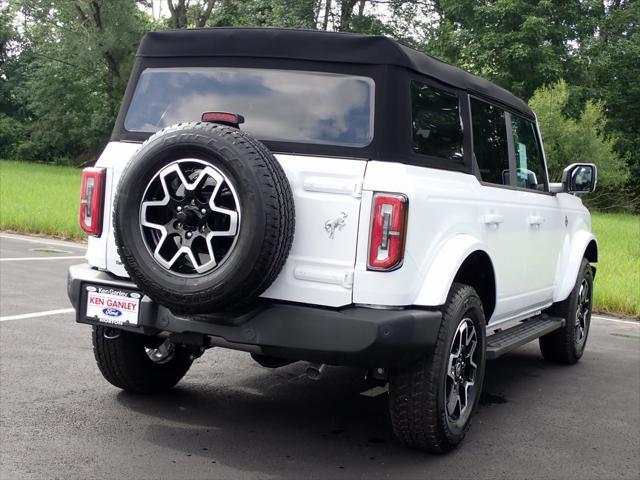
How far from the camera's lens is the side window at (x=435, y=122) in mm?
4133

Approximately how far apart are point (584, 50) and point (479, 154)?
43543 mm

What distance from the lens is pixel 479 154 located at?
485 centimetres

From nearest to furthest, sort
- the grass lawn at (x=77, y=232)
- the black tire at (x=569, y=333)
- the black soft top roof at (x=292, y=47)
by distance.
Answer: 1. the black soft top roof at (x=292, y=47)
2. the black tire at (x=569, y=333)
3. the grass lawn at (x=77, y=232)

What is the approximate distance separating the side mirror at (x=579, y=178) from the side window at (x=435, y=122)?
195 cm

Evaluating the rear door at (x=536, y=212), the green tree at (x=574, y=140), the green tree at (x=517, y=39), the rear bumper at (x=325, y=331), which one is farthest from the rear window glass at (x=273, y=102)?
the green tree at (x=517, y=39)

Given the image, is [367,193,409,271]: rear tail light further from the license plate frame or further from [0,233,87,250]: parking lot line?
[0,233,87,250]: parking lot line

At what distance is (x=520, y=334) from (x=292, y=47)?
96.9 inches

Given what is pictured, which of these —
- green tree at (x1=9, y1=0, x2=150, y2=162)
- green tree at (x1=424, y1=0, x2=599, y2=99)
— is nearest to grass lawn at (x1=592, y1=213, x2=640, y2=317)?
green tree at (x1=424, y1=0, x2=599, y2=99)

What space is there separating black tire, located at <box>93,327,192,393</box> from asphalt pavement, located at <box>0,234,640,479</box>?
0.09 m

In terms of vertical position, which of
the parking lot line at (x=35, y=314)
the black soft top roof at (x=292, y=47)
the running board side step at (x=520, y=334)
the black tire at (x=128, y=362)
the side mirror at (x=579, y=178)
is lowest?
the parking lot line at (x=35, y=314)

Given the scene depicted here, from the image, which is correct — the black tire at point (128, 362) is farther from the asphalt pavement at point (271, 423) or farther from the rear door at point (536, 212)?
the rear door at point (536, 212)

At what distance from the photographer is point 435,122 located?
433cm

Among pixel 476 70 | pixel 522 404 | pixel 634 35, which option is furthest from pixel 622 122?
pixel 522 404

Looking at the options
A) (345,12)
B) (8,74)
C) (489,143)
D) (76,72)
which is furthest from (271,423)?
(8,74)
